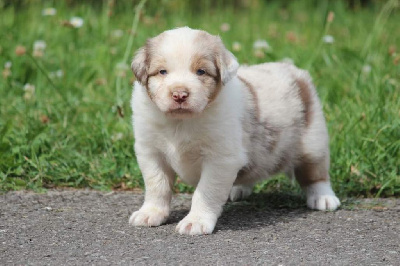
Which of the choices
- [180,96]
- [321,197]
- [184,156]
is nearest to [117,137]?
[184,156]

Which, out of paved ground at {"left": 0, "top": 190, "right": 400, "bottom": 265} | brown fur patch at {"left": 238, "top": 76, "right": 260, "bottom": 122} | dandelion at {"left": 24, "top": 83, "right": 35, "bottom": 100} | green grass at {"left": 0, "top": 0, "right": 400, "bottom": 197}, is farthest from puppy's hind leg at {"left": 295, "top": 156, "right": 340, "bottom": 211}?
dandelion at {"left": 24, "top": 83, "right": 35, "bottom": 100}

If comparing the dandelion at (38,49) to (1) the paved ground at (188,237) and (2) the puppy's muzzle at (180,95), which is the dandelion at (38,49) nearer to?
(1) the paved ground at (188,237)

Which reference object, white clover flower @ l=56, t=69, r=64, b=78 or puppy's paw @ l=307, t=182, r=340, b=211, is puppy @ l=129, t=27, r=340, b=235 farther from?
white clover flower @ l=56, t=69, r=64, b=78

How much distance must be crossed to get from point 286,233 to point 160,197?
29.9 inches

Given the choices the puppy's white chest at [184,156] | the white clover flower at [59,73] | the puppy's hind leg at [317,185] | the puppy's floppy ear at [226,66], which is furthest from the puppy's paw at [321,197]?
the white clover flower at [59,73]

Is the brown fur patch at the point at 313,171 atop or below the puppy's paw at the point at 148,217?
atop

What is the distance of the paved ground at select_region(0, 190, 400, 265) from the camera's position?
3547 millimetres

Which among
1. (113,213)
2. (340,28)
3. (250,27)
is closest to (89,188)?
(113,213)

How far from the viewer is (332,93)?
665 centimetres

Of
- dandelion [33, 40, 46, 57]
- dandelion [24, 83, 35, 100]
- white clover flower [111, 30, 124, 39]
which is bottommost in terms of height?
dandelion [24, 83, 35, 100]

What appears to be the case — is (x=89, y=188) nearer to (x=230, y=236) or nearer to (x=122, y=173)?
(x=122, y=173)

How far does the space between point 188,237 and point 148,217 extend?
1.17ft

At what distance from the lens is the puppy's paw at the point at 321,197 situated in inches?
185

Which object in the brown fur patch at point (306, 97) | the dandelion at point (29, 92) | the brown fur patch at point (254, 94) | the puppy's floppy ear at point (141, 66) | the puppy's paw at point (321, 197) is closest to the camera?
the puppy's floppy ear at point (141, 66)
